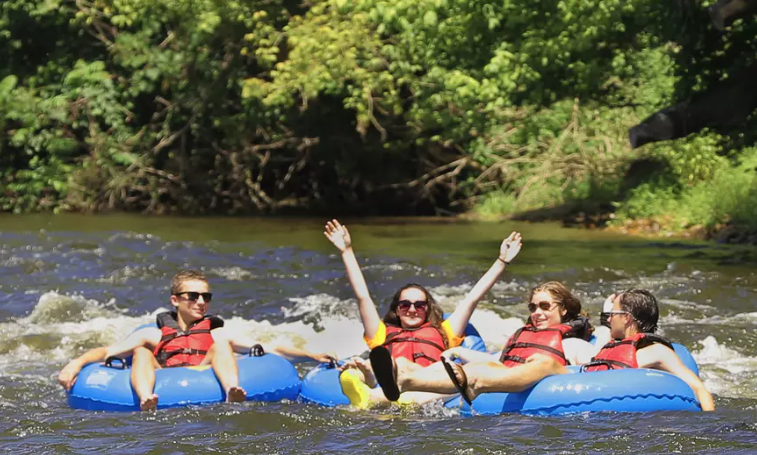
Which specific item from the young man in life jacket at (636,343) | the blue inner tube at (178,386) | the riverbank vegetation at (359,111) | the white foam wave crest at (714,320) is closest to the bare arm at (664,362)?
the young man in life jacket at (636,343)

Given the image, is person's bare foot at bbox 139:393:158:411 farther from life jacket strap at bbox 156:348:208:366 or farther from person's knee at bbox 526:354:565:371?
person's knee at bbox 526:354:565:371

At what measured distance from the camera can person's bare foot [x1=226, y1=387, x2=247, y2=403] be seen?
630 centimetres

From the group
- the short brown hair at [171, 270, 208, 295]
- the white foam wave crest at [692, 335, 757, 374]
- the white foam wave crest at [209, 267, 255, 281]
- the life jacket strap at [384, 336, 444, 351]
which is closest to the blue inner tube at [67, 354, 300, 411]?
the short brown hair at [171, 270, 208, 295]

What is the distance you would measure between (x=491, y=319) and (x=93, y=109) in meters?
13.6

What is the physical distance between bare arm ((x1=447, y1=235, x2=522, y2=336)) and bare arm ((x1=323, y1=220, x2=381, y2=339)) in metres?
0.53

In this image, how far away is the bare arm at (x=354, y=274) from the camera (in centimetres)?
640

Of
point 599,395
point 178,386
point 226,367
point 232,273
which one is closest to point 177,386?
point 178,386

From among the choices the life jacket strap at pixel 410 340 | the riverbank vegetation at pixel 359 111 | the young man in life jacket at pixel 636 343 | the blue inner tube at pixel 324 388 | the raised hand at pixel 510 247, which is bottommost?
the blue inner tube at pixel 324 388

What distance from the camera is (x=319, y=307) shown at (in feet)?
32.9

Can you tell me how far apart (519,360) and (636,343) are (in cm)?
60

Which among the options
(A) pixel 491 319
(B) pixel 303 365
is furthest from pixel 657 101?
(B) pixel 303 365

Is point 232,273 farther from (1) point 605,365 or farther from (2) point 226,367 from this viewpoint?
(1) point 605,365

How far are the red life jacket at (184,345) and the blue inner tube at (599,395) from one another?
1.78 meters

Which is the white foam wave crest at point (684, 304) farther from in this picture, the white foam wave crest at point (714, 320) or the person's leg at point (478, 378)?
the person's leg at point (478, 378)
